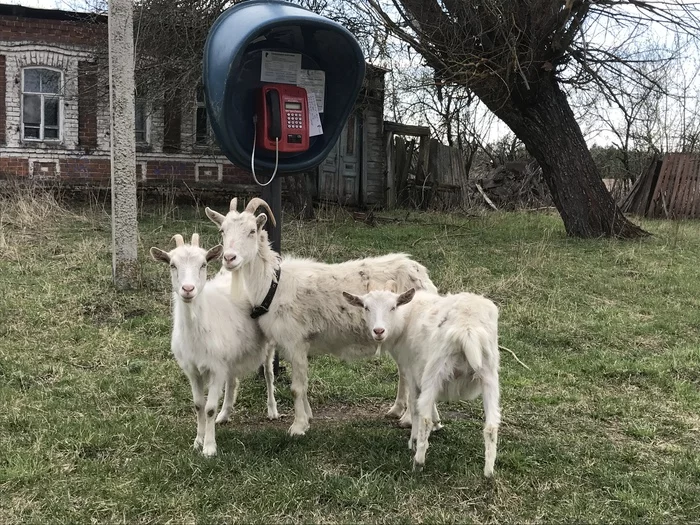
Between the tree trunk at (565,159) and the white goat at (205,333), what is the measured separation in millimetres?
8319

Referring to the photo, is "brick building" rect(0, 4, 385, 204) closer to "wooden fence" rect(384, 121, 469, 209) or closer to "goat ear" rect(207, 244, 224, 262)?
"wooden fence" rect(384, 121, 469, 209)

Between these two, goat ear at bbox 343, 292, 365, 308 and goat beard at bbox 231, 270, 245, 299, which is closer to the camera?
goat ear at bbox 343, 292, 365, 308

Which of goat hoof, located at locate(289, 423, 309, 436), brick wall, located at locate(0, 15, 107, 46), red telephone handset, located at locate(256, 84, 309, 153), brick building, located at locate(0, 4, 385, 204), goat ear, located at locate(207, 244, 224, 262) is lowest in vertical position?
goat hoof, located at locate(289, 423, 309, 436)

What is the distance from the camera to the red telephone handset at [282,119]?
481 centimetres

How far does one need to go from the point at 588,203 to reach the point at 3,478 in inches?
423

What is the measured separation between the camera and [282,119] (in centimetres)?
484

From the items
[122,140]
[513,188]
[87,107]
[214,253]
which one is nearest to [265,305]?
[214,253]

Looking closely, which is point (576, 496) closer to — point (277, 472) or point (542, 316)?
point (277, 472)

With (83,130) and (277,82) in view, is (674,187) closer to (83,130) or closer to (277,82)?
(277,82)

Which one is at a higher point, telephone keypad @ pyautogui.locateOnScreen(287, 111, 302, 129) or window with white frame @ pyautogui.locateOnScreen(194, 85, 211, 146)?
window with white frame @ pyautogui.locateOnScreen(194, 85, 211, 146)

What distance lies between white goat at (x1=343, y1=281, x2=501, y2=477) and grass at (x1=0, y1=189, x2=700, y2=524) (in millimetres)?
362

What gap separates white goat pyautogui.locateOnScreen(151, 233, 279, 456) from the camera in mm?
3873

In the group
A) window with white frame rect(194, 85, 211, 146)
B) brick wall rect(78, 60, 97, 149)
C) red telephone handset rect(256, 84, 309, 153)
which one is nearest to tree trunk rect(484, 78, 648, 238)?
red telephone handset rect(256, 84, 309, 153)

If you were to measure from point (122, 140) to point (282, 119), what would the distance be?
333 centimetres
